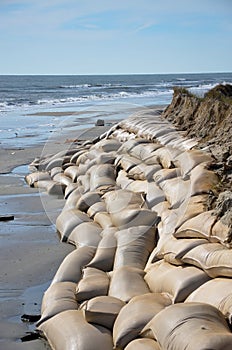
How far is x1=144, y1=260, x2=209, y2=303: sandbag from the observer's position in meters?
4.26

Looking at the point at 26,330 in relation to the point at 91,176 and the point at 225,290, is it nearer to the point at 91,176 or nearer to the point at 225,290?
the point at 225,290

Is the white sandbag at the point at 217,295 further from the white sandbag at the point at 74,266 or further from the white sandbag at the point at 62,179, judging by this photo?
the white sandbag at the point at 62,179

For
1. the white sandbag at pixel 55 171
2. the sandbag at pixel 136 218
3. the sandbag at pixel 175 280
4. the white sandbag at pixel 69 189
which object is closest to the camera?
the sandbag at pixel 175 280

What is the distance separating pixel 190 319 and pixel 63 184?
629 centimetres

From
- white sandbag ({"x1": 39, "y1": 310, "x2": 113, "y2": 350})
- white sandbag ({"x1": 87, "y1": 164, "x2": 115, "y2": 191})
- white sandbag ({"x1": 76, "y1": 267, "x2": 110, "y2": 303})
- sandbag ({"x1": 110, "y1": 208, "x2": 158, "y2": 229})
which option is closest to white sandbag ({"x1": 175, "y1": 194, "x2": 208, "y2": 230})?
sandbag ({"x1": 110, "y1": 208, "x2": 158, "y2": 229})

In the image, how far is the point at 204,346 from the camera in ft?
10.6

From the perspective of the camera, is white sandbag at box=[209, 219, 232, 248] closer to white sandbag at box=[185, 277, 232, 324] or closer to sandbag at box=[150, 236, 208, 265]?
sandbag at box=[150, 236, 208, 265]

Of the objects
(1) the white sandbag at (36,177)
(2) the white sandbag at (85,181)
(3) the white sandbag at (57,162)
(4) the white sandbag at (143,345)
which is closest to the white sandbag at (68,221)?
(2) the white sandbag at (85,181)

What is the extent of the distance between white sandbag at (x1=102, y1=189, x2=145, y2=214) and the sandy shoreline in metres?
0.71

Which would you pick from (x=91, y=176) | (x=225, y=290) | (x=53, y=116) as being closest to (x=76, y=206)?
(x=91, y=176)

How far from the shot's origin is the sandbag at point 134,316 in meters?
3.93

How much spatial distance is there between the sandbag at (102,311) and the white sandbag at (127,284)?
200 millimetres

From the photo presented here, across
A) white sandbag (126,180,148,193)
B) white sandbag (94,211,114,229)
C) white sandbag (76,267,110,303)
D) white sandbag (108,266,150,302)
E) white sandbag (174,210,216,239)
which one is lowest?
white sandbag (76,267,110,303)

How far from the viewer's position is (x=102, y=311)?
4.22m
